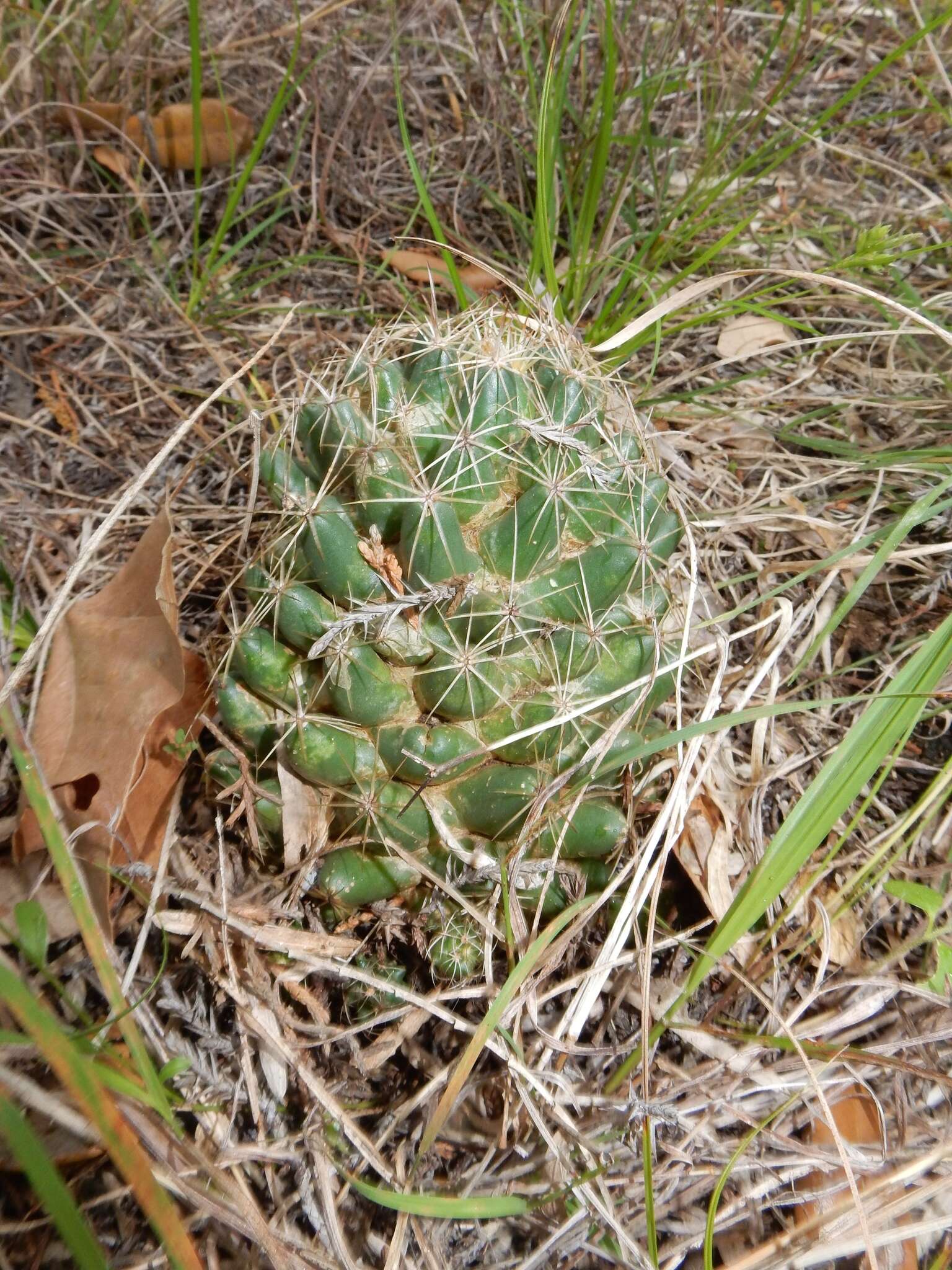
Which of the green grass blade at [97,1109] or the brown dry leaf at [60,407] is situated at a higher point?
the brown dry leaf at [60,407]

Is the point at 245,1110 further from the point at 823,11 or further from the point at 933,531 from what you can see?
the point at 823,11

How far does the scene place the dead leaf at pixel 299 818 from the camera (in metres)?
1.37

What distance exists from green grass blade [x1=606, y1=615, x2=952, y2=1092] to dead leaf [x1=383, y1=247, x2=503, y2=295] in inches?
54.1

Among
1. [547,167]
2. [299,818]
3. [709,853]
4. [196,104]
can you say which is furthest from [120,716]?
[547,167]

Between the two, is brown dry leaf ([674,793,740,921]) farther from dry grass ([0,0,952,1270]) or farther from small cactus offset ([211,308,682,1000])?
small cactus offset ([211,308,682,1000])

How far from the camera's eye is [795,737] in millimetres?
1740

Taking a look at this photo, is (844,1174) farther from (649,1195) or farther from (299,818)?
(299,818)

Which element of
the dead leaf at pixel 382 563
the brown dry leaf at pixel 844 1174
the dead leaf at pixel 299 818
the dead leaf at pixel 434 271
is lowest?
the brown dry leaf at pixel 844 1174

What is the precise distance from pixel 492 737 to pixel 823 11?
9.08 feet

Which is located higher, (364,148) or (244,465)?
(364,148)

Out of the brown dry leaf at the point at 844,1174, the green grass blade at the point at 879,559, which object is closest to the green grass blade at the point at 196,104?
the green grass blade at the point at 879,559

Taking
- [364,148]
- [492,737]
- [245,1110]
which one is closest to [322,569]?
[492,737]

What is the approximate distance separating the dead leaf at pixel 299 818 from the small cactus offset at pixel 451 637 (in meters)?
0.02

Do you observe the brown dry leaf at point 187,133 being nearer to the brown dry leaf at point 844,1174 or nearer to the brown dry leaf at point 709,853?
the brown dry leaf at point 709,853
